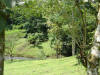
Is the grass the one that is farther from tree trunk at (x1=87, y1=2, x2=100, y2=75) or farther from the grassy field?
tree trunk at (x1=87, y1=2, x2=100, y2=75)

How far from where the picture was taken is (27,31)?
116 ft

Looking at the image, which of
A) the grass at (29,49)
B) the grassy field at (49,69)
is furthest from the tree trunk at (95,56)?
the grass at (29,49)

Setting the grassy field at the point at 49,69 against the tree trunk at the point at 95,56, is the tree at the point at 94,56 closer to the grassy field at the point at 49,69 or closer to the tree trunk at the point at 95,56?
the tree trunk at the point at 95,56

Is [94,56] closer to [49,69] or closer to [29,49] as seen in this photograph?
[49,69]

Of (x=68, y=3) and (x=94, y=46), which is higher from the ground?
(x=68, y=3)

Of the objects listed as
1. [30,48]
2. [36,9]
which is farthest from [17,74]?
[30,48]

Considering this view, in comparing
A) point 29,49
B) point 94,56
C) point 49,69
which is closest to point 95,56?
point 94,56

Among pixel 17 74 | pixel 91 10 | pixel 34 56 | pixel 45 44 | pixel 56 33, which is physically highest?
pixel 91 10

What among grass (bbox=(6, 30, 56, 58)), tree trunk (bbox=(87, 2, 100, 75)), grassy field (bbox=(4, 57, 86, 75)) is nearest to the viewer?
tree trunk (bbox=(87, 2, 100, 75))

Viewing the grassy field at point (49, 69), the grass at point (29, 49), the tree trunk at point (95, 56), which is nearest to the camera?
the tree trunk at point (95, 56)

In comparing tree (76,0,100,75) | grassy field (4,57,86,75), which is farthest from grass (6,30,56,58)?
tree (76,0,100,75)

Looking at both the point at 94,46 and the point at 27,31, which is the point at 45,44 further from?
the point at 94,46

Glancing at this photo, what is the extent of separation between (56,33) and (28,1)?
17.1 metres

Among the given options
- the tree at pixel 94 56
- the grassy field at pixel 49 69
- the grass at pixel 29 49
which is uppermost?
the tree at pixel 94 56
